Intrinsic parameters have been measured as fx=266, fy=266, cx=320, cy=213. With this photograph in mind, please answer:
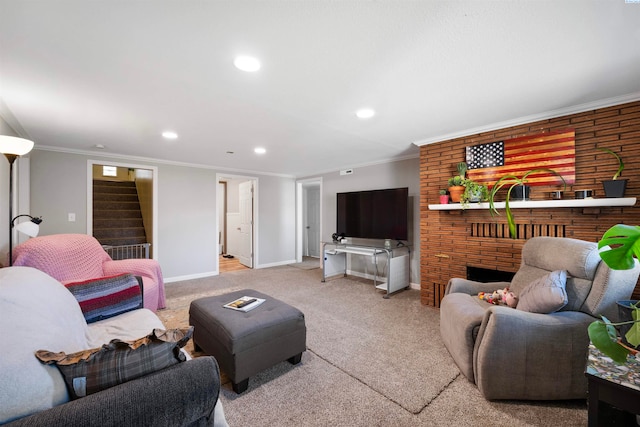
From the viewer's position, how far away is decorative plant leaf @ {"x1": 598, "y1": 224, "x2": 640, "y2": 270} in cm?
101

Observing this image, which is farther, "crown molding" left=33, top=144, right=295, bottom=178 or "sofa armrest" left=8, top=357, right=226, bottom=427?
"crown molding" left=33, top=144, right=295, bottom=178

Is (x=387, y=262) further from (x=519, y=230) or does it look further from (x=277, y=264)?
(x=277, y=264)

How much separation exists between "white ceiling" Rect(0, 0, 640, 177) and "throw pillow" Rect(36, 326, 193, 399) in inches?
57.9

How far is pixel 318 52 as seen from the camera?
1585 millimetres

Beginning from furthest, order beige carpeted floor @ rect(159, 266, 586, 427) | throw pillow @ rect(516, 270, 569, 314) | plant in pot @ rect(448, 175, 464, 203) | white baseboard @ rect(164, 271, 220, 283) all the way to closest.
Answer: white baseboard @ rect(164, 271, 220, 283) → plant in pot @ rect(448, 175, 464, 203) → throw pillow @ rect(516, 270, 569, 314) → beige carpeted floor @ rect(159, 266, 586, 427)

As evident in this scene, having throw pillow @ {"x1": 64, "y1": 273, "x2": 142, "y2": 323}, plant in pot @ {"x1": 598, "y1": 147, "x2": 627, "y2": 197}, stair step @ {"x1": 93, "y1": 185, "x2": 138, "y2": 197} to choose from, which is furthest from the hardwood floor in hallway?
plant in pot @ {"x1": 598, "y1": 147, "x2": 627, "y2": 197}

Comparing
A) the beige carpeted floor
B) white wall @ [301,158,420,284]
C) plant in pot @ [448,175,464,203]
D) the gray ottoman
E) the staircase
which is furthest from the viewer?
the staircase

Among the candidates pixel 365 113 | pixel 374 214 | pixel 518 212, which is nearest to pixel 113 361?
pixel 365 113

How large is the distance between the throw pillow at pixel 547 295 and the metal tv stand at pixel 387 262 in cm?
201

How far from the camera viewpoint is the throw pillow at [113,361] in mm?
877

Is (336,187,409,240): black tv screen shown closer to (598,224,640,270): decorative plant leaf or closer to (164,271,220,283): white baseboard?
(164,271,220,283): white baseboard

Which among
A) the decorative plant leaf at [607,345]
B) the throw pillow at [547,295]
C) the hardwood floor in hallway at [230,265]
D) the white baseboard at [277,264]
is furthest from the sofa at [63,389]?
the white baseboard at [277,264]

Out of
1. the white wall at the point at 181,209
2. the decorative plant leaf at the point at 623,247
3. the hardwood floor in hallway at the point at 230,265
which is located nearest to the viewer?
the decorative plant leaf at the point at 623,247

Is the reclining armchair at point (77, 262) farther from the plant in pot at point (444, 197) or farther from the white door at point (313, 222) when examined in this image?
the white door at point (313, 222)
